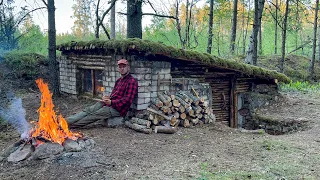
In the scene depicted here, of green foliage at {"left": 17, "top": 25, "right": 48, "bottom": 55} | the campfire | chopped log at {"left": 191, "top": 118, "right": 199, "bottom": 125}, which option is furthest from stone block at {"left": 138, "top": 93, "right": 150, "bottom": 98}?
green foliage at {"left": 17, "top": 25, "right": 48, "bottom": 55}

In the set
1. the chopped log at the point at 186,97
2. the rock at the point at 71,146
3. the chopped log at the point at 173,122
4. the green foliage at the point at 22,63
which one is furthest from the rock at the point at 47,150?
the green foliage at the point at 22,63

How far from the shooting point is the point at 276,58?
2089 centimetres

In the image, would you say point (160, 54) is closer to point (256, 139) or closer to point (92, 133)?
point (92, 133)

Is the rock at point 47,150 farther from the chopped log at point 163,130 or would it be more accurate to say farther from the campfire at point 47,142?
the chopped log at point 163,130

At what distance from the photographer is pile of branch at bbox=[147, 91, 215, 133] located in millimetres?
7051

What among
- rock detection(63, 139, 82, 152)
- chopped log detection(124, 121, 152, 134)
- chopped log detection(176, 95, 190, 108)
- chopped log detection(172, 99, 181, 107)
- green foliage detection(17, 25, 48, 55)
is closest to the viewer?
rock detection(63, 139, 82, 152)

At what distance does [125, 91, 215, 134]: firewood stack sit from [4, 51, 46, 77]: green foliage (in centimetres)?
843

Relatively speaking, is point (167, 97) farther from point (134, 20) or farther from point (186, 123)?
point (134, 20)

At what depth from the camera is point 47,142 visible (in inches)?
200

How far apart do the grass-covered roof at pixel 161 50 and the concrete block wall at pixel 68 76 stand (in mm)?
596

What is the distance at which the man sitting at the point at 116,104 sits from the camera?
677 cm

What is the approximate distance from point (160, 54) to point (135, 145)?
2.54 meters

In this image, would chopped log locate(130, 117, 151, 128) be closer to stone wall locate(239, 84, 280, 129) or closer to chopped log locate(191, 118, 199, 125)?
chopped log locate(191, 118, 199, 125)

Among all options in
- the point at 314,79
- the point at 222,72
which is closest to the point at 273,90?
the point at 222,72
